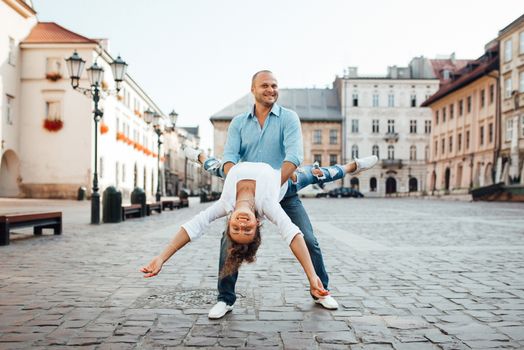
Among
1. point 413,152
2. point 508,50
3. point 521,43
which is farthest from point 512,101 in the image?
point 413,152

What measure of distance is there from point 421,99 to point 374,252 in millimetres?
65211

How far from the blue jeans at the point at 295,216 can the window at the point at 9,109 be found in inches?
1309

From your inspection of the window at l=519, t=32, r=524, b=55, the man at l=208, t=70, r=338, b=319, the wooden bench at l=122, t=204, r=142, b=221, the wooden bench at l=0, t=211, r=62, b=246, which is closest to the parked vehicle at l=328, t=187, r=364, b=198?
the window at l=519, t=32, r=524, b=55

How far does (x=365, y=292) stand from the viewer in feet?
16.9

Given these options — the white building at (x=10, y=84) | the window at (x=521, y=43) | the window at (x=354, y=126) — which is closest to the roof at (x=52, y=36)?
the white building at (x=10, y=84)

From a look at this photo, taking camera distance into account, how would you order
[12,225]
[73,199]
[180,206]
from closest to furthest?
1. [12,225]
2. [180,206]
3. [73,199]

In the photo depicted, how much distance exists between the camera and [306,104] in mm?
72188

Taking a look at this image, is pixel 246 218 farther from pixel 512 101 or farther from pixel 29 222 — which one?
pixel 512 101

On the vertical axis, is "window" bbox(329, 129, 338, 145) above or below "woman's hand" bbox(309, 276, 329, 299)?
above

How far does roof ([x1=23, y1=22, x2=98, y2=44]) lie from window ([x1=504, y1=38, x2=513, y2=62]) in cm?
2936

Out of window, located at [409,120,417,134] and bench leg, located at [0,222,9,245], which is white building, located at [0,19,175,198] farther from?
window, located at [409,120,417,134]

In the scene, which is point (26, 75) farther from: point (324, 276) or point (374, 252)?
point (324, 276)

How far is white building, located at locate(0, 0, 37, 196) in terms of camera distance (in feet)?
108

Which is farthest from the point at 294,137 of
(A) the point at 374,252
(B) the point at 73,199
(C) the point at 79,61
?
(B) the point at 73,199
